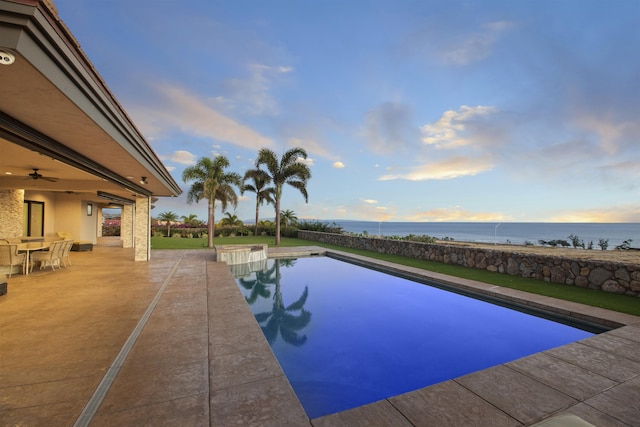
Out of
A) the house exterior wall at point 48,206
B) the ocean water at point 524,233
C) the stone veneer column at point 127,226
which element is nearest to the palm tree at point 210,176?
the stone veneer column at point 127,226

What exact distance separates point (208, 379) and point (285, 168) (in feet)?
64.2

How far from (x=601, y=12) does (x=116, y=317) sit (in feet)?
58.2

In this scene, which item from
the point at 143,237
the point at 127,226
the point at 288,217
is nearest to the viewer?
the point at 143,237

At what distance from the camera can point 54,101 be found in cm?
292

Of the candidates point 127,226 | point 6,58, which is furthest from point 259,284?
point 127,226

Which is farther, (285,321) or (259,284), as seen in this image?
(259,284)

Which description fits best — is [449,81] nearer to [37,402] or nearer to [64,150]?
[64,150]

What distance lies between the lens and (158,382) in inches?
124

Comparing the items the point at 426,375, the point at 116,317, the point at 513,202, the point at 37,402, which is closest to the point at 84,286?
the point at 116,317

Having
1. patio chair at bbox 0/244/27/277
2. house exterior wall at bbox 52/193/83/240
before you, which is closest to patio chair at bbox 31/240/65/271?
patio chair at bbox 0/244/27/277

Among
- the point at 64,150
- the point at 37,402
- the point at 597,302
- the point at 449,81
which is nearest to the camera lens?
the point at 37,402

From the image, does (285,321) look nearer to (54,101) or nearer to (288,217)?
(54,101)

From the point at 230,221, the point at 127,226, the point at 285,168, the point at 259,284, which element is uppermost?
the point at 285,168

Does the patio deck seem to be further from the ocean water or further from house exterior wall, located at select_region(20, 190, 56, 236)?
the ocean water
